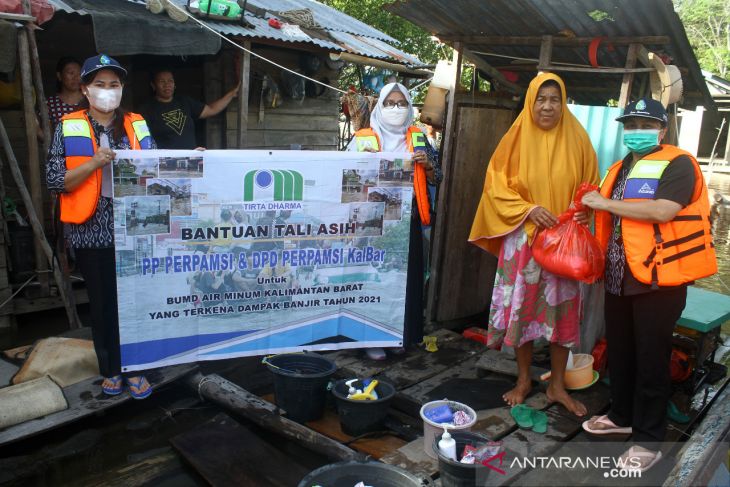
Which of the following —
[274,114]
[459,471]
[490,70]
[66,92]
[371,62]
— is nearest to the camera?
[459,471]

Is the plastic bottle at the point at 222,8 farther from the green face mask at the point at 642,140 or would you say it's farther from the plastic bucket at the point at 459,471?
the plastic bucket at the point at 459,471

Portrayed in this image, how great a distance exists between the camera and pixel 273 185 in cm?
375

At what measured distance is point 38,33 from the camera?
253 inches

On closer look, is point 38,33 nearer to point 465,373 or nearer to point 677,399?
point 465,373

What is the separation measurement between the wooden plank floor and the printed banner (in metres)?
0.40

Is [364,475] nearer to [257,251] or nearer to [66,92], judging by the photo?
[257,251]

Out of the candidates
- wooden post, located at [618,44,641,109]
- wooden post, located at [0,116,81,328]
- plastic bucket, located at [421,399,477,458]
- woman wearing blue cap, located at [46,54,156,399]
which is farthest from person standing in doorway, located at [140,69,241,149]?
wooden post, located at [618,44,641,109]

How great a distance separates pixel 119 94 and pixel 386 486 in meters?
2.69

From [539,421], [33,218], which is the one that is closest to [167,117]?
[33,218]

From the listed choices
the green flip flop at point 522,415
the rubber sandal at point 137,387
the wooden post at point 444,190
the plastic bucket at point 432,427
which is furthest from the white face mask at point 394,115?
the rubber sandal at point 137,387

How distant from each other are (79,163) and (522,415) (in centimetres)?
307

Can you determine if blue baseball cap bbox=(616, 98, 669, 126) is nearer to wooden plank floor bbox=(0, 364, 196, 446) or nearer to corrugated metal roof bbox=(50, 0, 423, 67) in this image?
wooden plank floor bbox=(0, 364, 196, 446)

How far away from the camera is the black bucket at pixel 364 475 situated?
281cm

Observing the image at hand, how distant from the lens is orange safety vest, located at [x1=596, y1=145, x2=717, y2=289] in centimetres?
300
